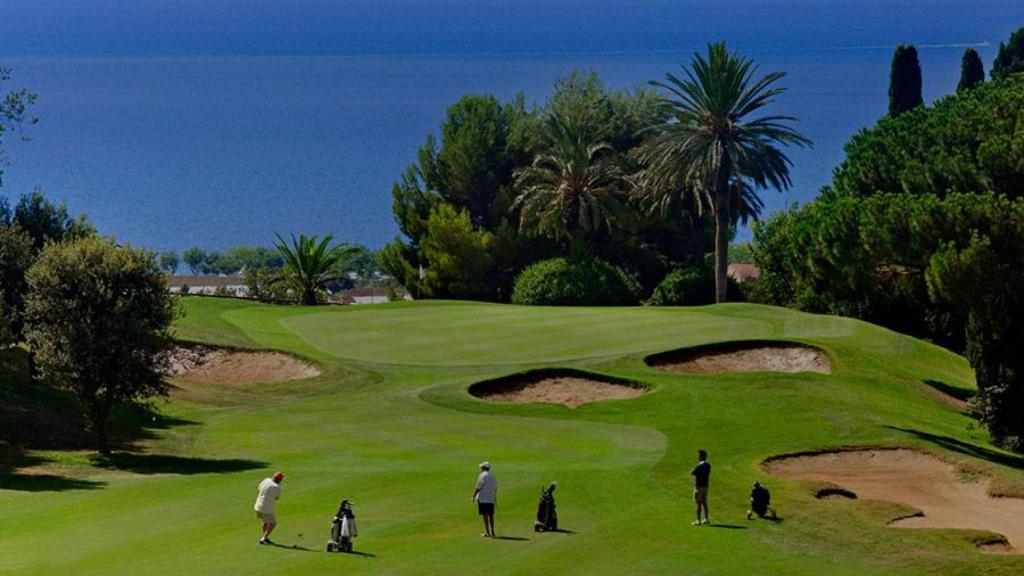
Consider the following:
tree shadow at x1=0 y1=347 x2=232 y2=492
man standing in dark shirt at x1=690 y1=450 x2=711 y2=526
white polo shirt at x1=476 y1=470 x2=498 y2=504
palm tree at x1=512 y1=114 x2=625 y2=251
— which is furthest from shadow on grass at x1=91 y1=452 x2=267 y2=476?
palm tree at x1=512 y1=114 x2=625 y2=251

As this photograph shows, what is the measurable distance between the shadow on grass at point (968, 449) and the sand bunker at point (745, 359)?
434 inches

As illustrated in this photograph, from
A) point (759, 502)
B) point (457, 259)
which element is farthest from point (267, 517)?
point (457, 259)

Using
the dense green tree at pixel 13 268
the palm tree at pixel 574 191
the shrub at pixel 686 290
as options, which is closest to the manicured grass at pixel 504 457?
the dense green tree at pixel 13 268

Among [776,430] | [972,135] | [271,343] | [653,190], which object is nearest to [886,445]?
[776,430]

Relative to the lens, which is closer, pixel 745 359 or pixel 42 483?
pixel 42 483

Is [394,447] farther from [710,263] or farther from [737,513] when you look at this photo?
[710,263]

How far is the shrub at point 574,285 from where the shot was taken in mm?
90375

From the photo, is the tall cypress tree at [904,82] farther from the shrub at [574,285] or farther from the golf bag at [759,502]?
the golf bag at [759,502]

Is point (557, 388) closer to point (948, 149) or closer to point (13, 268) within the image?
point (13, 268)

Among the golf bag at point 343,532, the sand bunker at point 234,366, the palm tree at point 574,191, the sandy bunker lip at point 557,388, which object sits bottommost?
the golf bag at point 343,532

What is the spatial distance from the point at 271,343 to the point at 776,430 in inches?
1021

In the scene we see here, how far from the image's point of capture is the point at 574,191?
9794 cm

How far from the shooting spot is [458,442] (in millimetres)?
42750

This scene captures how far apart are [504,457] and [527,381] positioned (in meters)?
13.3
